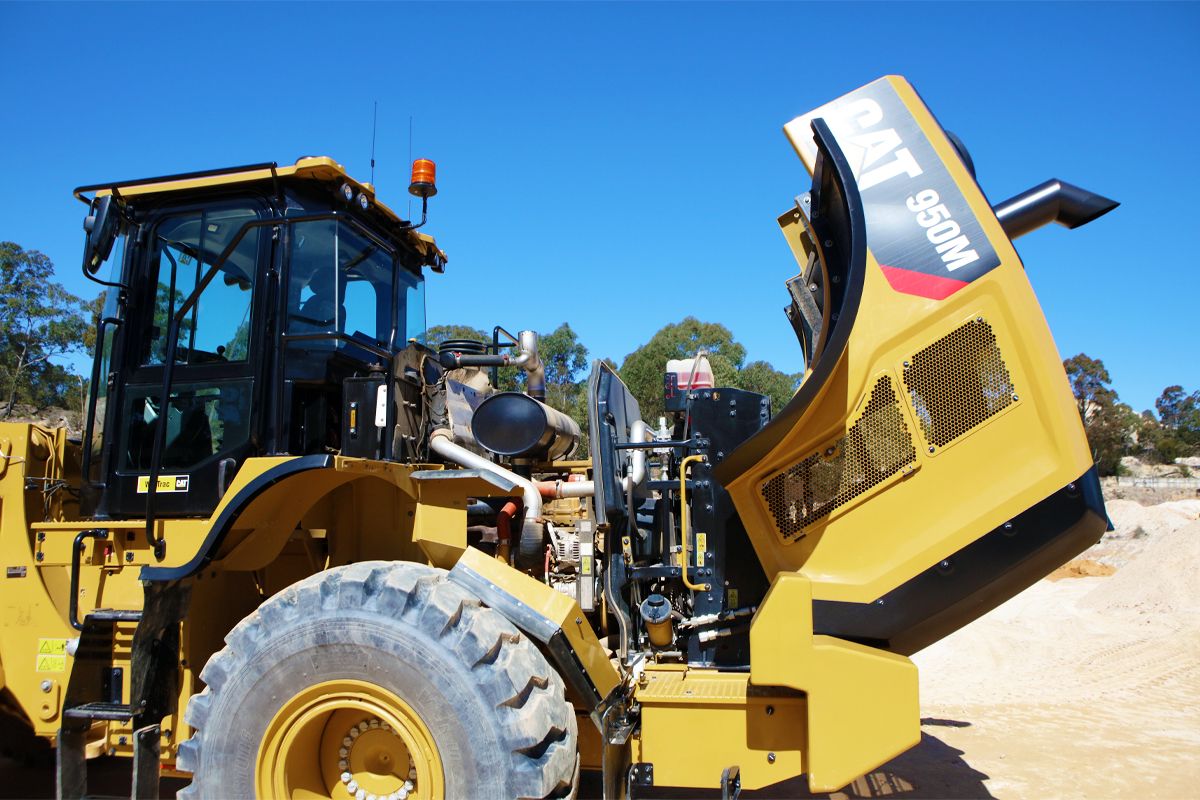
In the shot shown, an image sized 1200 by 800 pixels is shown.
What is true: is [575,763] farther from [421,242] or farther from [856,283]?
[421,242]

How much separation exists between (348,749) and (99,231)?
2.63 m

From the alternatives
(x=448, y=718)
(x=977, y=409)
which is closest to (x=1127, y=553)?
(x=977, y=409)

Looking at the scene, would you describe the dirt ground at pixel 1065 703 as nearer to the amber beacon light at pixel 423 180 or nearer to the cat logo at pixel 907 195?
the cat logo at pixel 907 195

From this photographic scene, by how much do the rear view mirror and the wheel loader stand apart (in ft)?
0.07

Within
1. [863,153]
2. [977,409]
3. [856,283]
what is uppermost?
[863,153]

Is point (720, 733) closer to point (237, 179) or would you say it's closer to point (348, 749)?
point (348, 749)

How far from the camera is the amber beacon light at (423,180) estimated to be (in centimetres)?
418

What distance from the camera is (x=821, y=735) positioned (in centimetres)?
333

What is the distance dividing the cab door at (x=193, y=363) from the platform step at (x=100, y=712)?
0.91 metres

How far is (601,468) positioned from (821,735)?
1.68 meters

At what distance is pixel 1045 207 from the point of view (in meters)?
3.71

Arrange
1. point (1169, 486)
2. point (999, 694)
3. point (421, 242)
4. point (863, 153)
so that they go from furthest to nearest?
point (1169, 486)
point (999, 694)
point (421, 242)
point (863, 153)

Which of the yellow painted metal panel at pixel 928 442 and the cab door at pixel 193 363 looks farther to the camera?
the cab door at pixel 193 363

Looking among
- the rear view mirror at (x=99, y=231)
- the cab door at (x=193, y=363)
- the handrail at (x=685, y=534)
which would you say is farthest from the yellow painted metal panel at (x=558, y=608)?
the rear view mirror at (x=99, y=231)
